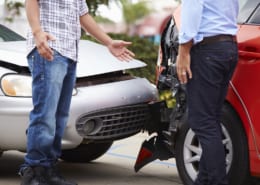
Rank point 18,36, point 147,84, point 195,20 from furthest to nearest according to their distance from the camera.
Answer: point 18,36 → point 147,84 → point 195,20

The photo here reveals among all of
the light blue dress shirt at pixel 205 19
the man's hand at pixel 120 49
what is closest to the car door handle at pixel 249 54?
the light blue dress shirt at pixel 205 19

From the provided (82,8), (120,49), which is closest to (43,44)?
(82,8)

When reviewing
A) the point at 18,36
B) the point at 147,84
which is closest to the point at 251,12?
the point at 147,84

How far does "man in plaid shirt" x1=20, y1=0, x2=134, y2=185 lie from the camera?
455cm

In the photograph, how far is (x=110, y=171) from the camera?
6.02 metres

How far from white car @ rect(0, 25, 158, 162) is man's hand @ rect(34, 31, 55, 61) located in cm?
66

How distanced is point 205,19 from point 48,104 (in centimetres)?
117

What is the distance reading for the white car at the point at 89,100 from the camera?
5039 millimetres

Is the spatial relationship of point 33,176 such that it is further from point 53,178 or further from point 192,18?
point 192,18

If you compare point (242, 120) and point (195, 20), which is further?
point (242, 120)

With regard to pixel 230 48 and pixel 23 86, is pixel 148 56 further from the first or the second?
pixel 230 48

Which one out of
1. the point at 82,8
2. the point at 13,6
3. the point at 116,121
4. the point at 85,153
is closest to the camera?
the point at 82,8

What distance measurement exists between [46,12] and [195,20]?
1095 millimetres

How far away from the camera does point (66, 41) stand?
464cm
